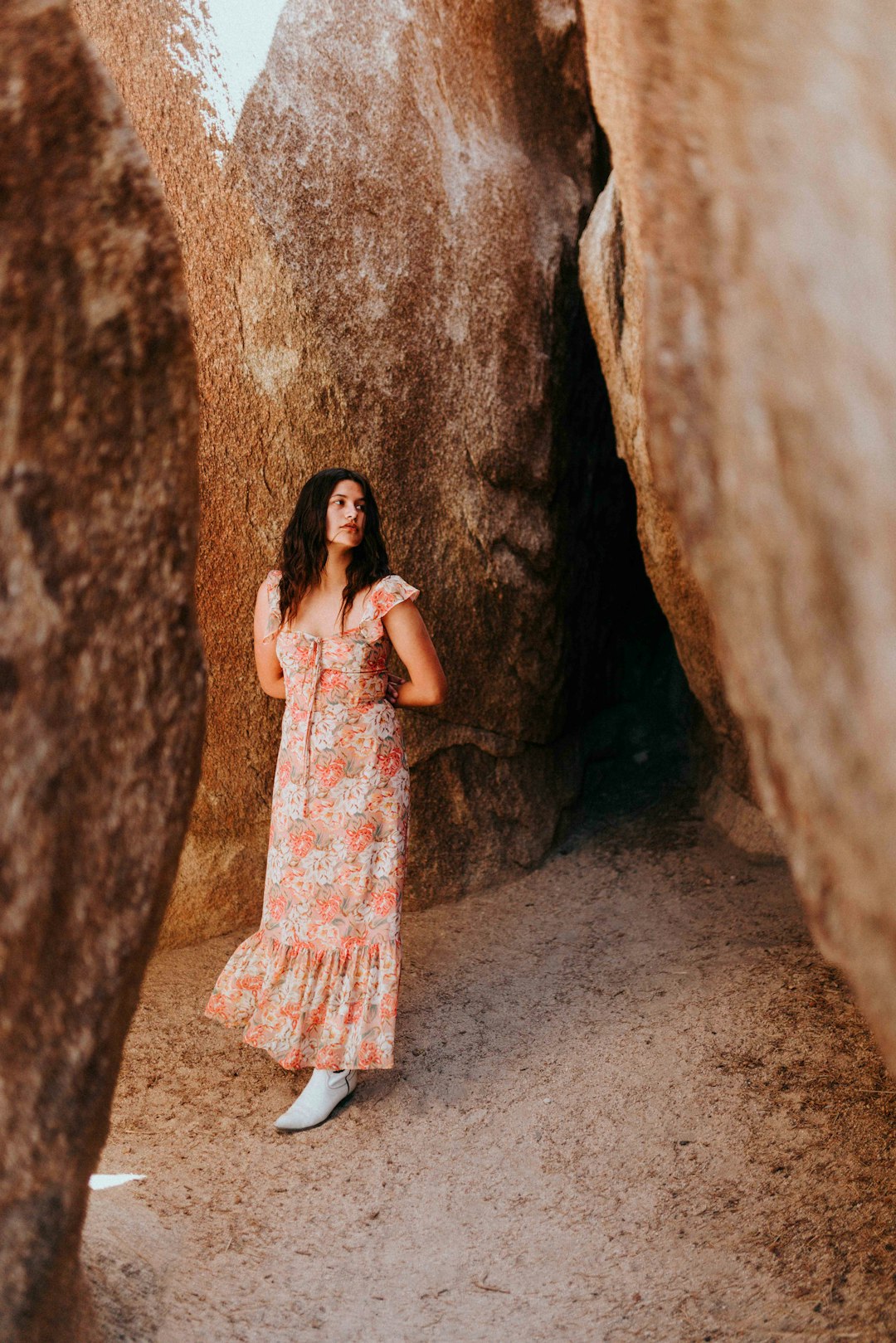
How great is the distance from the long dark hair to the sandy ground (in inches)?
61.0

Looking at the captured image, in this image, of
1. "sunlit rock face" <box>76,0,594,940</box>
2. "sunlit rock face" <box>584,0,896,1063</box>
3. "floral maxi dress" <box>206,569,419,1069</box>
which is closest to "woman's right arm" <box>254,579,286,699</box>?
"floral maxi dress" <box>206,569,419,1069</box>

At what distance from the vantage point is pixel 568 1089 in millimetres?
3389

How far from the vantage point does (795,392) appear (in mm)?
1383

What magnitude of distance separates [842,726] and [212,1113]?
8.80ft

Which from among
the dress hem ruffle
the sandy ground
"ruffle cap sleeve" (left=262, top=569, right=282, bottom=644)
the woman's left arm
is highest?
"ruffle cap sleeve" (left=262, top=569, right=282, bottom=644)

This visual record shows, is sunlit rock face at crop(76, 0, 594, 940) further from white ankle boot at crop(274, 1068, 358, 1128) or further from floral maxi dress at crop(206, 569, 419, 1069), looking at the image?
white ankle boot at crop(274, 1068, 358, 1128)

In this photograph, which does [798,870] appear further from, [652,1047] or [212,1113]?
[212,1113]

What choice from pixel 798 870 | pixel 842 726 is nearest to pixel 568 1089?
pixel 798 870

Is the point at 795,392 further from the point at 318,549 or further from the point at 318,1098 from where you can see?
the point at 318,1098

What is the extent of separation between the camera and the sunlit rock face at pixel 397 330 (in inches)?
153

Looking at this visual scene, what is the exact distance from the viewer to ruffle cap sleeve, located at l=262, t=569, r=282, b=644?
11.7ft

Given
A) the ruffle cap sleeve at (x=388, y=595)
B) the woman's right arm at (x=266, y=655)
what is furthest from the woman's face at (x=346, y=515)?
the woman's right arm at (x=266, y=655)

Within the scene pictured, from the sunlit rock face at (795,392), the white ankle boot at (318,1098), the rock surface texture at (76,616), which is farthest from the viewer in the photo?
the white ankle boot at (318,1098)

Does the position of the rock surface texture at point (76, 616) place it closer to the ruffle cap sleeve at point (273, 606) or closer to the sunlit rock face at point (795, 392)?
the sunlit rock face at point (795, 392)
